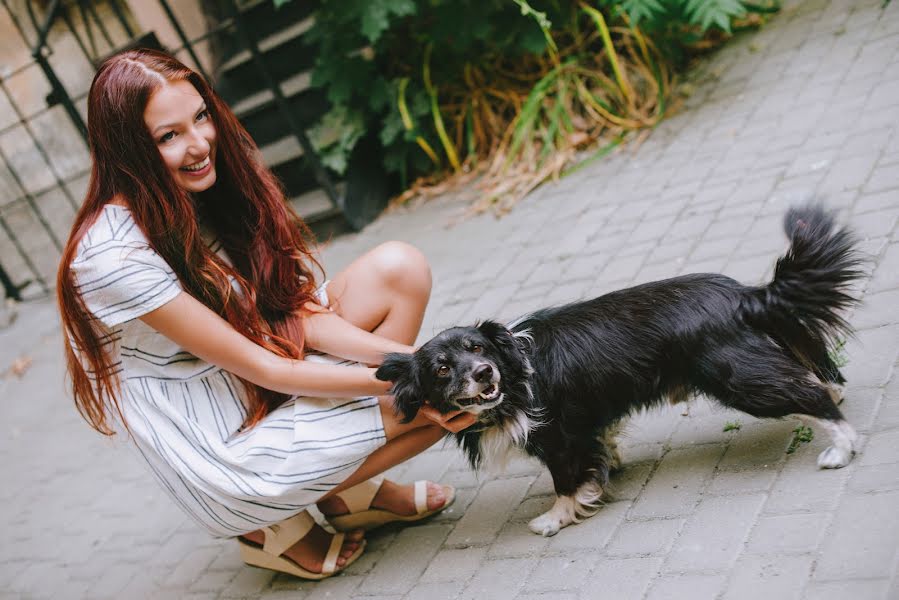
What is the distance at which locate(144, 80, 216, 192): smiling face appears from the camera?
2270 mm

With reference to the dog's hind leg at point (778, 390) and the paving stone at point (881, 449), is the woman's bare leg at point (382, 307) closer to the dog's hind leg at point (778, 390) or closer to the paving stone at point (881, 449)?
the dog's hind leg at point (778, 390)

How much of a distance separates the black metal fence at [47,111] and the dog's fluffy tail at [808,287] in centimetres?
509

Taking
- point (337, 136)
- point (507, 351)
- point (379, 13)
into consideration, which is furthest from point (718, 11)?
point (507, 351)

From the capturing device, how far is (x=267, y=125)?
605 cm

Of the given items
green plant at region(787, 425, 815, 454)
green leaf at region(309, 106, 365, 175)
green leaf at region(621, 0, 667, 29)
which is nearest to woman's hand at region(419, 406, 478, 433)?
green plant at region(787, 425, 815, 454)

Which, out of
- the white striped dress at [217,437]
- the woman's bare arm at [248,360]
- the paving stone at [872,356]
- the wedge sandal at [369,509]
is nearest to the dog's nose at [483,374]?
the woman's bare arm at [248,360]

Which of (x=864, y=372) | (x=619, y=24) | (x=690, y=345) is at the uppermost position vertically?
(x=619, y=24)

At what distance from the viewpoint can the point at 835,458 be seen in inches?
83.4

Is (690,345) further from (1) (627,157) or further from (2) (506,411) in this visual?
(1) (627,157)

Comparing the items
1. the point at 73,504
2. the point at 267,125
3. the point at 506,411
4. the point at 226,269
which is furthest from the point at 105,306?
the point at 267,125

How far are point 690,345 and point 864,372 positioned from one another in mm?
624

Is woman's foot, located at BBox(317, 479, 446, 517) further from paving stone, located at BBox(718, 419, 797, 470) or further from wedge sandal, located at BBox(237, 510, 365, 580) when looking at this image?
paving stone, located at BBox(718, 419, 797, 470)

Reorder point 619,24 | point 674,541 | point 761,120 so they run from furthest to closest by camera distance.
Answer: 1. point 619,24
2. point 761,120
3. point 674,541

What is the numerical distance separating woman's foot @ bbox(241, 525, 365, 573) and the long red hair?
0.42 metres
